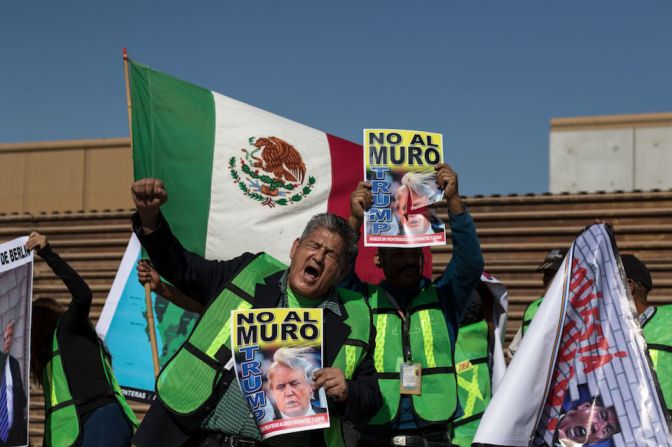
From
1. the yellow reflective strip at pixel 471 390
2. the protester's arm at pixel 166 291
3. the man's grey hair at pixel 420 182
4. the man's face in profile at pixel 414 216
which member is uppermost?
the man's grey hair at pixel 420 182

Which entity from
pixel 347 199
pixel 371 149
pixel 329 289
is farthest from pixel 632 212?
pixel 329 289

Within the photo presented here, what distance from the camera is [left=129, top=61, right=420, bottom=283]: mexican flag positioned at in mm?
7105

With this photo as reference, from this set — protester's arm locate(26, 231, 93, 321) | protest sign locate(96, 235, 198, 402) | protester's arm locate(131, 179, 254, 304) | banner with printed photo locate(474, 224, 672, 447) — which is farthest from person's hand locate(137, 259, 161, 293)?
banner with printed photo locate(474, 224, 672, 447)

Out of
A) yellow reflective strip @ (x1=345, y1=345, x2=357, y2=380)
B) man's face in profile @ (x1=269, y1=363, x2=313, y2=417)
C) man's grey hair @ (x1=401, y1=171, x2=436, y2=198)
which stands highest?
man's grey hair @ (x1=401, y1=171, x2=436, y2=198)

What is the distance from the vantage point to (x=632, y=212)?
36.0 feet

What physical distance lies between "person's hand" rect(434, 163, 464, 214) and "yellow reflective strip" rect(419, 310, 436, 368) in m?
0.55

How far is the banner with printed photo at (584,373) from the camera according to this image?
3893 millimetres

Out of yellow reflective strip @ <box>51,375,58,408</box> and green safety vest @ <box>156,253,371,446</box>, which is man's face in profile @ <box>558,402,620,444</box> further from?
yellow reflective strip @ <box>51,375,58,408</box>

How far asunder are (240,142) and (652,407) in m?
4.09

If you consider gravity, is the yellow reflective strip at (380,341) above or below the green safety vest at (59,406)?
above

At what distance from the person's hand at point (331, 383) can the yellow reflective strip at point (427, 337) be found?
1257 millimetres

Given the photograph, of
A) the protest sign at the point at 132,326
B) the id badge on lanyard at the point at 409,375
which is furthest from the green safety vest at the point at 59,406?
the protest sign at the point at 132,326

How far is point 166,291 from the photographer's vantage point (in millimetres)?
5559

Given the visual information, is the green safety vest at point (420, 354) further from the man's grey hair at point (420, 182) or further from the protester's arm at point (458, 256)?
the man's grey hair at point (420, 182)
